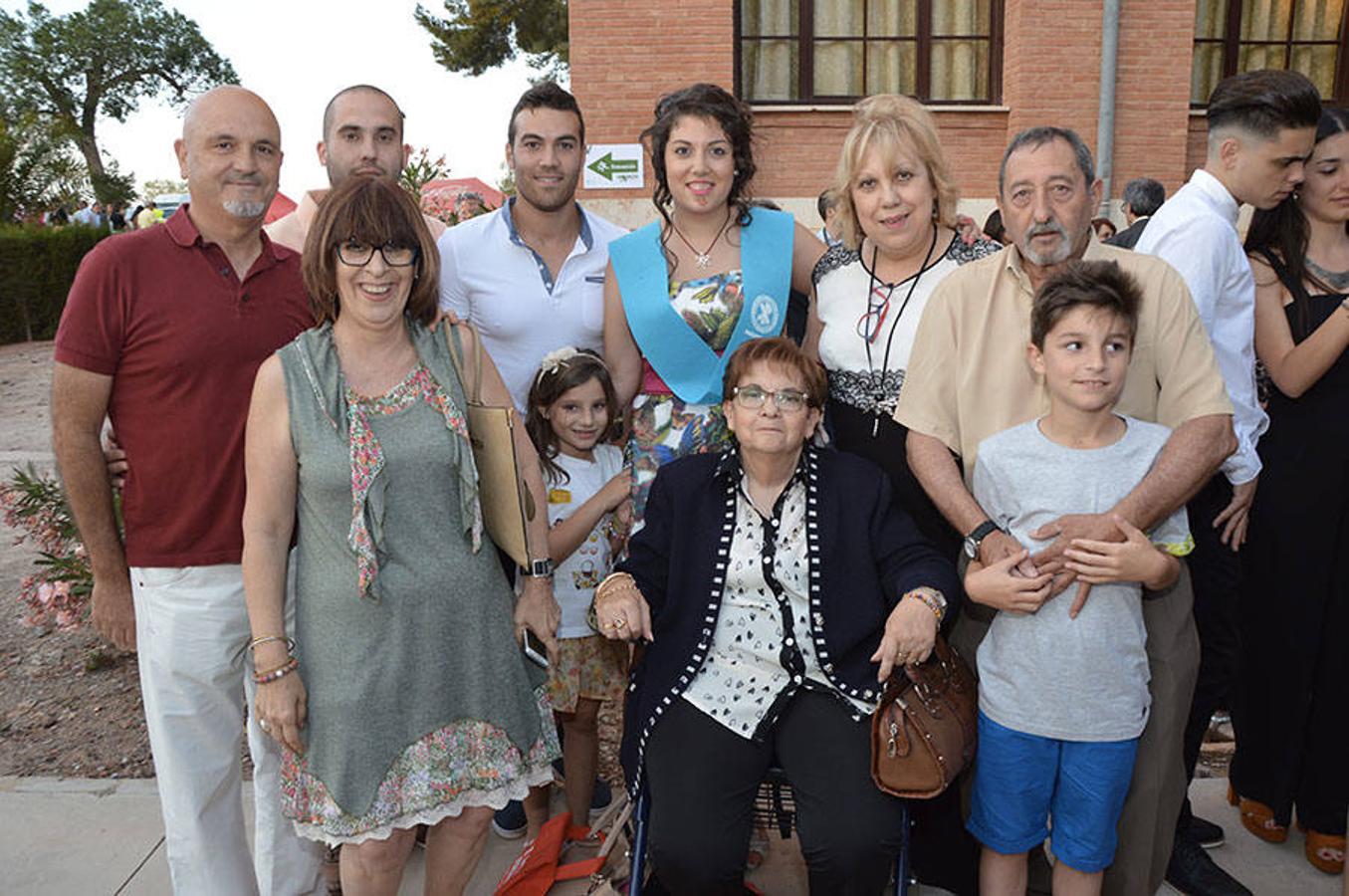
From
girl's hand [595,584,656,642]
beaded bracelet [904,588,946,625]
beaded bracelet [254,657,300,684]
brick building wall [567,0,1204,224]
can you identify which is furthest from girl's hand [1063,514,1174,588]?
brick building wall [567,0,1204,224]

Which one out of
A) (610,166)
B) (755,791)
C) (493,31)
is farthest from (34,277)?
(755,791)

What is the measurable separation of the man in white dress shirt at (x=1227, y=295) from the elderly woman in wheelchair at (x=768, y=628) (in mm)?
1057

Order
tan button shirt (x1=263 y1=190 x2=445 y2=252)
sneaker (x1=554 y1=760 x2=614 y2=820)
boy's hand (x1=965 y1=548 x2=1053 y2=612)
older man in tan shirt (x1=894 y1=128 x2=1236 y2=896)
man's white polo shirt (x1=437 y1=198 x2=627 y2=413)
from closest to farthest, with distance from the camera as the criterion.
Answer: boy's hand (x1=965 y1=548 x2=1053 y2=612) → older man in tan shirt (x1=894 y1=128 x2=1236 y2=896) → man's white polo shirt (x1=437 y1=198 x2=627 y2=413) → sneaker (x1=554 y1=760 x2=614 y2=820) → tan button shirt (x1=263 y1=190 x2=445 y2=252)

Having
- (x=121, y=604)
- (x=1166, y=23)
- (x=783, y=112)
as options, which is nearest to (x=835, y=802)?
(x=121, y=604)

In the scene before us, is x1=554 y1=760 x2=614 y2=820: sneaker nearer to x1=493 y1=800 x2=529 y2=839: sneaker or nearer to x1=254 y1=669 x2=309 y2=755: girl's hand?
x1=493 y1=800 x2=529 y2=839: sneaker

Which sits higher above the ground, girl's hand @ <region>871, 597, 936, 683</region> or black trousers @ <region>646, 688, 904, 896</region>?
girl's hand @ <region>871, 597, 936, 683</region>

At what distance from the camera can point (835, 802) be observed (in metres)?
2.58

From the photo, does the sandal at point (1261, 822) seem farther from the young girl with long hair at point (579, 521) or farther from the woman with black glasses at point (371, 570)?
the woman with black glasses at point (371, 570)

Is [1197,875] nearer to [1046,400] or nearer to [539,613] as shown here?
[1046,400]

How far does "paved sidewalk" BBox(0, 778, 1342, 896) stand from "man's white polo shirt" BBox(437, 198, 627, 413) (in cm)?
169

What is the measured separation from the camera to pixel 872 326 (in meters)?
3.09

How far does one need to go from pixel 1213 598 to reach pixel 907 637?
4.03ft

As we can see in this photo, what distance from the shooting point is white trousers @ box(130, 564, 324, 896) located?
8.92 feet

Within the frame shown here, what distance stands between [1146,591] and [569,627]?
1741 mm
